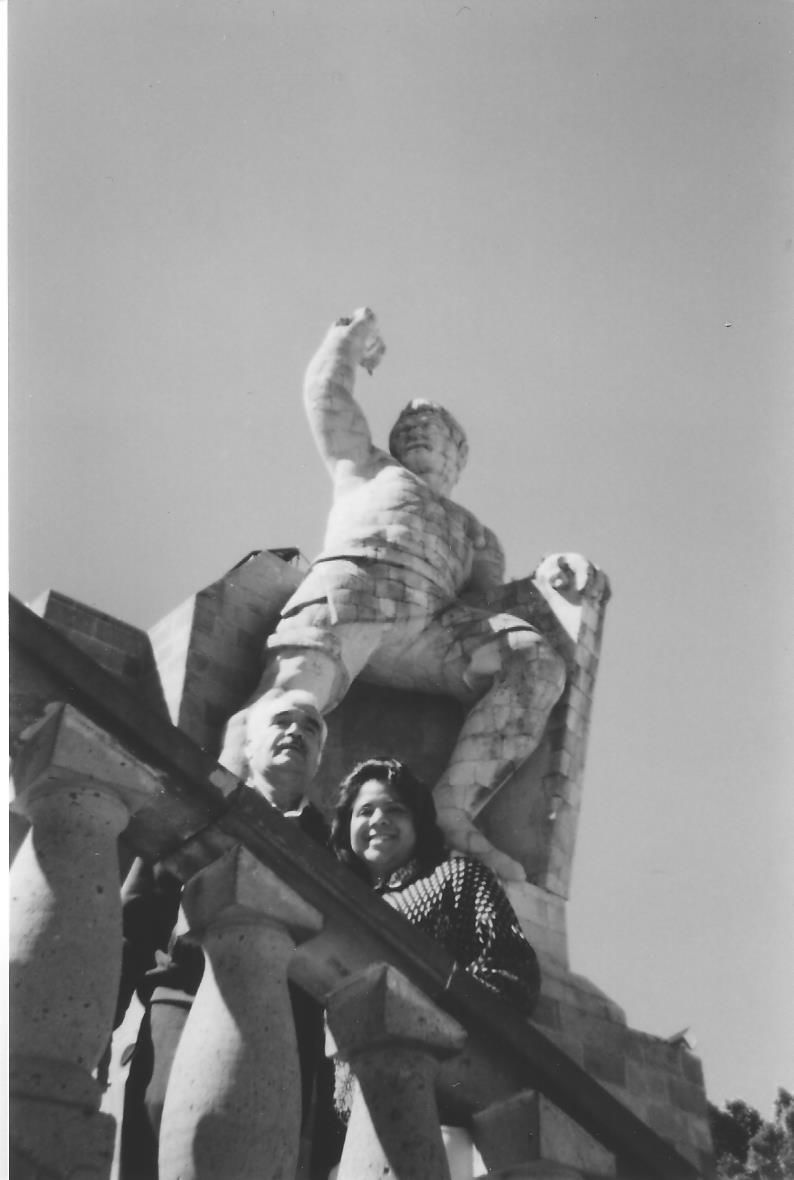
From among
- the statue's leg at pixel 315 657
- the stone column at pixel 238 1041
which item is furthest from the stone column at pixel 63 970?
the statue's leg at pixel 315 657

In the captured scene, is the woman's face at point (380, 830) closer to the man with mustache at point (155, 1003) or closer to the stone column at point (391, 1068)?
the man with mustache at point (155, 1003)

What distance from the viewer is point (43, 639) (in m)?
3.80

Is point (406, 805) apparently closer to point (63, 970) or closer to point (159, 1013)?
point (159, 1013)

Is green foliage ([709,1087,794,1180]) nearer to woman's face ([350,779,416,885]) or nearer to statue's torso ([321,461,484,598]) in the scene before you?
statue's torso ([321,461,484,598])

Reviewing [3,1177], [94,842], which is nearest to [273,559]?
[94,842]

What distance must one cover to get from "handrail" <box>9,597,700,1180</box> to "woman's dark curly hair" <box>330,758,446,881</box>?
0.71 meters

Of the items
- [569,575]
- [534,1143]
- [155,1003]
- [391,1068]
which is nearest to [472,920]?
[534,1143]

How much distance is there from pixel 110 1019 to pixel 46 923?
0.25m

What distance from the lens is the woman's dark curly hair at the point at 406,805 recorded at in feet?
16.2

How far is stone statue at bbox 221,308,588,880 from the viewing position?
7.65 metres

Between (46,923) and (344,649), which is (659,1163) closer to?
(46,923)

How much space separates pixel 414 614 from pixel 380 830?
10.5 ft

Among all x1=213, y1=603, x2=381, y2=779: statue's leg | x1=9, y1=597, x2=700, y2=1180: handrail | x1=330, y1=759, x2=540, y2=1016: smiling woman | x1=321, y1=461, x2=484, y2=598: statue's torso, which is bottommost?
Result: x1=9, y1=597, x2=700, y2=1180: handrail

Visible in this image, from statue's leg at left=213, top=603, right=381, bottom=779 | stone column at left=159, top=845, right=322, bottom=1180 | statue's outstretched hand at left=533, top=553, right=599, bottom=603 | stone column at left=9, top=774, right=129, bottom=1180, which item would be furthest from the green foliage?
stone column at left=9, top=774, right=129, bottom=1180
